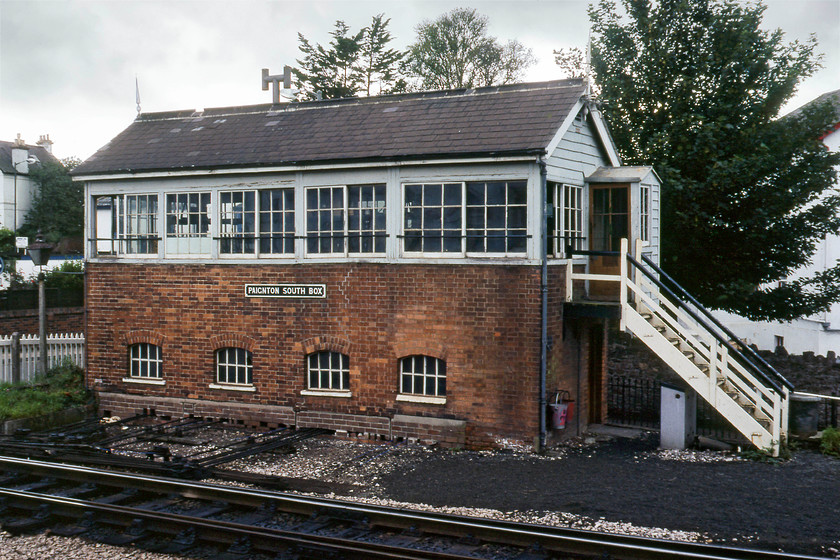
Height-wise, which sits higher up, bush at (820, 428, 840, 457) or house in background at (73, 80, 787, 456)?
house in background at (73, 80, 787, 456)

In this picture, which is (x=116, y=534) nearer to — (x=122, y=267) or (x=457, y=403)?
(x=457, y=403)

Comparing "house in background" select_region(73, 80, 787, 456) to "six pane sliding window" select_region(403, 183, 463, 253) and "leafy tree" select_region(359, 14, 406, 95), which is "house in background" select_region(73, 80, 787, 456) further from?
"leafy tree" select_region(359, 14, 406, 95)

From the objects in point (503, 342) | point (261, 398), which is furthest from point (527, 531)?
point (261, 398)

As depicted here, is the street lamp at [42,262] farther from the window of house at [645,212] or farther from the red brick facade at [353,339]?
the window of house at [645,212]

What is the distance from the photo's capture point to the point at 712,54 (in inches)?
790

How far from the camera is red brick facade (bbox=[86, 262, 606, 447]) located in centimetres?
1354

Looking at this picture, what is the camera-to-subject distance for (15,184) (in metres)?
53.9

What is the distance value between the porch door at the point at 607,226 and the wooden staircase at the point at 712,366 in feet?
3.49

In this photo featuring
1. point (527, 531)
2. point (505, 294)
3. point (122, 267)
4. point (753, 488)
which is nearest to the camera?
point (527, 531)

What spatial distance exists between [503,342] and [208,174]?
22.2 ft

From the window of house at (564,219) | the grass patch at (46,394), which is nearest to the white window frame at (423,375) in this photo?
the window of house at (564,219)

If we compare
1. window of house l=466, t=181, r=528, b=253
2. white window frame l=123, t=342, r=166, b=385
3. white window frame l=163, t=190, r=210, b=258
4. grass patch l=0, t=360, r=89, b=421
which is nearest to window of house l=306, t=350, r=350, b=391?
white window frame l=163, t=190, r=210, b=258

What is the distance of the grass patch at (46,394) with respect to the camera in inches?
604

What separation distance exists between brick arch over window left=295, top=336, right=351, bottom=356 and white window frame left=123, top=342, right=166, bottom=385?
3368 mm
